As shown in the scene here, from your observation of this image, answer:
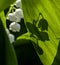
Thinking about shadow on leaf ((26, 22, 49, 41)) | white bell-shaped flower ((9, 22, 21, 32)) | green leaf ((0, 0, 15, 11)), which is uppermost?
green leaf ((0, 0, 15, 11))

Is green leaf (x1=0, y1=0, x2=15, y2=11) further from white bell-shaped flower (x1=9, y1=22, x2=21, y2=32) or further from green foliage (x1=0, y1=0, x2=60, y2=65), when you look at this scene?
white bell-shaped flower (x1=9, y1=22, x2=21, y2=32)

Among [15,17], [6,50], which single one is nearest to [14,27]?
[15,17]

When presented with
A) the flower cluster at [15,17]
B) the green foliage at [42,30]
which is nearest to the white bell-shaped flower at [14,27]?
the flower cluster at [15,17]

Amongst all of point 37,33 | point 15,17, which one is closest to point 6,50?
point 37,33

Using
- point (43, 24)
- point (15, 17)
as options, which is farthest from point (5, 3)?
point (15, 17)

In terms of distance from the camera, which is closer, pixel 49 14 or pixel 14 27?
pixel 49 14

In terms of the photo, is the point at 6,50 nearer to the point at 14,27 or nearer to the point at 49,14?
the point at 49,14

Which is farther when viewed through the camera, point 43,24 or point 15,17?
point 15,17

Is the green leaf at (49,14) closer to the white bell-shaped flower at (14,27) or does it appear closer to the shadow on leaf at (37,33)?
the shadow on leaf at (37,33)

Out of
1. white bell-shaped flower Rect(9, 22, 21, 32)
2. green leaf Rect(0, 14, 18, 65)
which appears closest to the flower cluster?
white bell-shaped flower Rect(9, 22, 21, 32)

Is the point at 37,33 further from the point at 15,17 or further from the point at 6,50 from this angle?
the point at 15,17

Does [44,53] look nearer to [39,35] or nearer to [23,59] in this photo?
[39,35]
